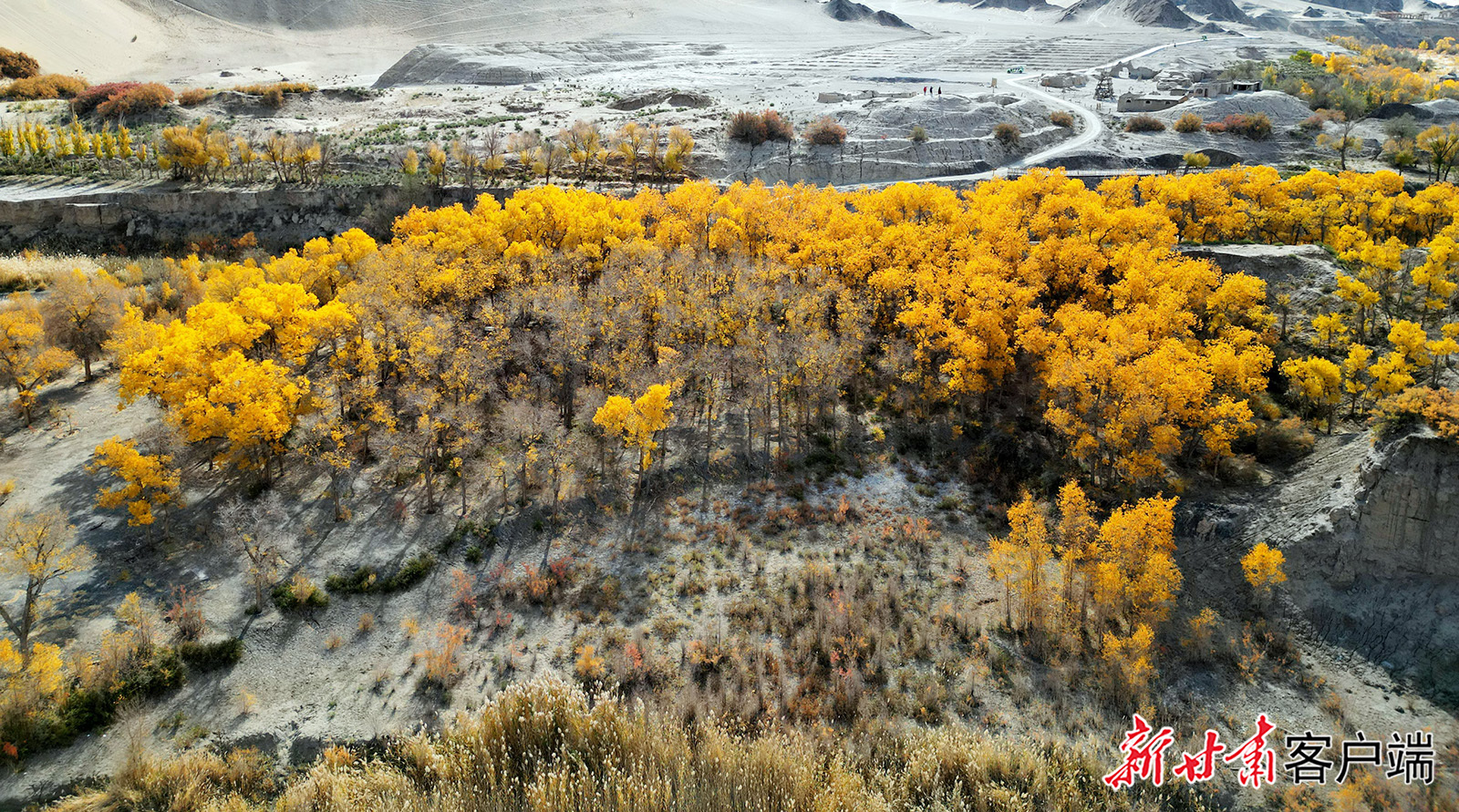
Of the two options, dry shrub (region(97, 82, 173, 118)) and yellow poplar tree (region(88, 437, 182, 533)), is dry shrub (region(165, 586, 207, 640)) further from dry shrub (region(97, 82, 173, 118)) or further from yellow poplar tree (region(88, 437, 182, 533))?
dry shrub (region(97, 82, 173, 118))

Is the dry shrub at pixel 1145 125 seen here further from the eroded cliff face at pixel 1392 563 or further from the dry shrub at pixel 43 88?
the dry shrub at pixel 43 88

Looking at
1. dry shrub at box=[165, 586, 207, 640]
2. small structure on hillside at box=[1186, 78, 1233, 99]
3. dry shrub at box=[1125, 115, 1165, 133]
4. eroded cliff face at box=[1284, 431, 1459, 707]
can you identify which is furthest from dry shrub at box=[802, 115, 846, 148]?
dry shrub at box=[165, 586, 207, 640]

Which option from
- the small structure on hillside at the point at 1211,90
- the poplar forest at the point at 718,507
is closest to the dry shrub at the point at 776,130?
the poplar forest at the point at 718,507

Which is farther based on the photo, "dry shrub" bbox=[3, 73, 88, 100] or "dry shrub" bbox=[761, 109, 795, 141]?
"dry shrub" bbox=[3, 73, 88, 100]

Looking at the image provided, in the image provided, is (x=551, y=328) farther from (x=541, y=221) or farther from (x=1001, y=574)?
(x=1001, y=574)

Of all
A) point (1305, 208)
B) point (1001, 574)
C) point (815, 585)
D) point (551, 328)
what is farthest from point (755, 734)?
point (1305, 208)

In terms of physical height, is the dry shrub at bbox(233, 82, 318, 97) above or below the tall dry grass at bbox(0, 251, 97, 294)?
above
